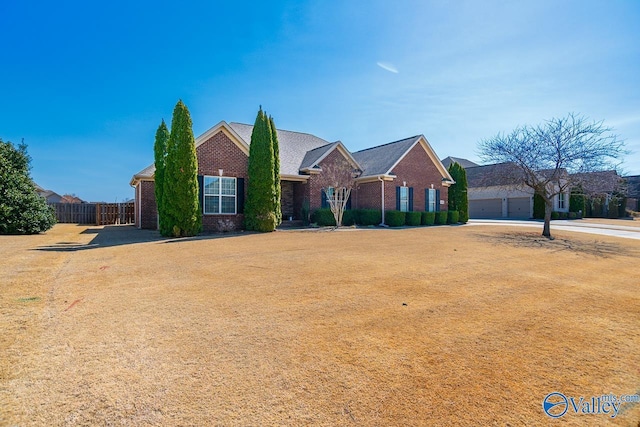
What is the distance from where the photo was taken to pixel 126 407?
2312mm

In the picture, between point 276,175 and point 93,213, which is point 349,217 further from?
point 93,213

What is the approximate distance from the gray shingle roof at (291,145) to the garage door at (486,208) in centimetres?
2227

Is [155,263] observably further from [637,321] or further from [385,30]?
[385,30]

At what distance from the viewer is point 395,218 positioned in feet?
66.7

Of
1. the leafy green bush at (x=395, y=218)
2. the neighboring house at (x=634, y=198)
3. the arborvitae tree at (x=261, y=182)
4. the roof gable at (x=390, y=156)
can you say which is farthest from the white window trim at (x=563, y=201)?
the arborvitae tree at (x=261, y=182)

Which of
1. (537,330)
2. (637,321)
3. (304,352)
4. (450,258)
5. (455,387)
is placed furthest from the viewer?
(450,258)

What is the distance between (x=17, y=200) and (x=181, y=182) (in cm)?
738

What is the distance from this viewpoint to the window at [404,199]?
2191 cm

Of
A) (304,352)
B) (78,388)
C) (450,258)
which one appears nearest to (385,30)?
(450,258)

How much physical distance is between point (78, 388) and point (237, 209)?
14.2 metres

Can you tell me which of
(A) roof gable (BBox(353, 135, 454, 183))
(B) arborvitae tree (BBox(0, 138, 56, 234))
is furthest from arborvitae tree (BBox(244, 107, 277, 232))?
(B) arborvitae tree (BBox(0, 138, 56, 234))

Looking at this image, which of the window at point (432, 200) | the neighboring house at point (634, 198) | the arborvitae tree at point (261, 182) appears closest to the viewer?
the arborvitae tree at point (261, 182)

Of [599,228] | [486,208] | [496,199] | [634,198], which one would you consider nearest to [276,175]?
[599,228]

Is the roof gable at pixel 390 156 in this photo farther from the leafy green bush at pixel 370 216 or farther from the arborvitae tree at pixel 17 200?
the arborvitae tree at pixel 17 200
